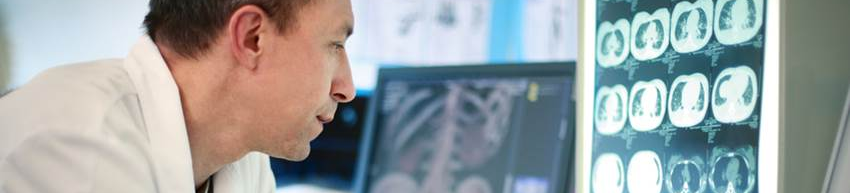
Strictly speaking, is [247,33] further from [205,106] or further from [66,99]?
[66,99]

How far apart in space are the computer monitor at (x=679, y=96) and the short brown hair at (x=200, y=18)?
1.68ft

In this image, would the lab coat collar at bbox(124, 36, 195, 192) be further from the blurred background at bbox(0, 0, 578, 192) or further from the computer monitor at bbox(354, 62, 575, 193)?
the blurred background at bbox(0, 0, 578, 192)

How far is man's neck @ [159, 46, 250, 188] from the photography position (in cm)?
127

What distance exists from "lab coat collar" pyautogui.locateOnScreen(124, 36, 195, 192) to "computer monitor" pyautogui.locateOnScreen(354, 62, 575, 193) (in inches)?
35.2

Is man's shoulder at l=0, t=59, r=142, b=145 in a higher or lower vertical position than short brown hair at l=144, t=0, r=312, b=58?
lower

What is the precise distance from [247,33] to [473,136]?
0.94 meters

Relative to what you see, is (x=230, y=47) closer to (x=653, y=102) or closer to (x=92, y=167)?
(x=92, y=167)

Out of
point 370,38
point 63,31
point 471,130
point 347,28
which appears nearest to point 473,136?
point 471,130

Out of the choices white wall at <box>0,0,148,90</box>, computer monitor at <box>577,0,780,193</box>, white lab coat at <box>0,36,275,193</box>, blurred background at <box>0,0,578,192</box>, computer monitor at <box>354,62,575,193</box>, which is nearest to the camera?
white lab coat at <box>0,36,275,193</box>

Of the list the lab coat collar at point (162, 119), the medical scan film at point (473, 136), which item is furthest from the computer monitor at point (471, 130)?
the lab coat collar at point (162, 119)

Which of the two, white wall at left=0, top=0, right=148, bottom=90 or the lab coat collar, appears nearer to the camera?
the lab coat collar

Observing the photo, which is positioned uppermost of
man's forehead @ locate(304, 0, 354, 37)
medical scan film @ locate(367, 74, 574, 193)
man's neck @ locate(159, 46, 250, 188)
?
man's forehead @ locate(304, 0, 354, 37)

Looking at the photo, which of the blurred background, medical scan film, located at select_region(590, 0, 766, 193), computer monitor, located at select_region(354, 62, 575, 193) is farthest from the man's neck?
the blurred background

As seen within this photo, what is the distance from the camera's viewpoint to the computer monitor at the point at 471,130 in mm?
2053
